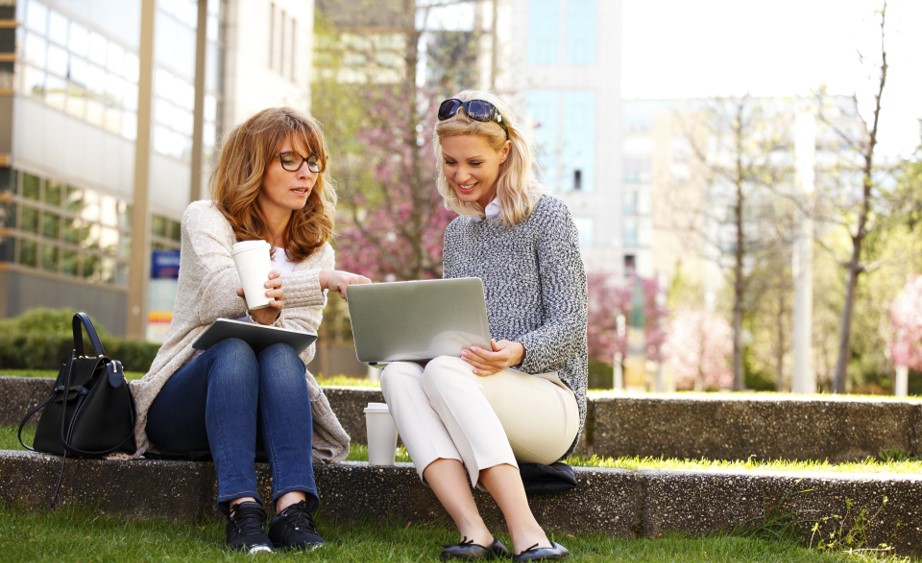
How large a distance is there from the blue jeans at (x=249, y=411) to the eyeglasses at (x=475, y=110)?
1.01m

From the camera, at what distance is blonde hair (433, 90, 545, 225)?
13.8ft

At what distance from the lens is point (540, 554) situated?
11.5ft

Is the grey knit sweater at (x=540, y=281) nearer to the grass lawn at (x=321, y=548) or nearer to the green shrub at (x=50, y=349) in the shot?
the grass lawn at (x=321, y=548)

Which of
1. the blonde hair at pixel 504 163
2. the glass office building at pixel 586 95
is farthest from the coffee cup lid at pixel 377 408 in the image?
the glass office building at pixel 586 95

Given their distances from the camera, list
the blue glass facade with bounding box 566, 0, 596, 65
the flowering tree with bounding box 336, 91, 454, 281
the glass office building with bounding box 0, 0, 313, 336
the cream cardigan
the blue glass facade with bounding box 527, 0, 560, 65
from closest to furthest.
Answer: the cream cardigan → the flowering tree with bounding box 336, 91, 454, 281 → the glass office building with bounding box 0, 0, 313, 336 → the blue glass facade with bounding box 527, 0, 560, 65 → the blue glass facade with bounding box 566, 0, 596, 65

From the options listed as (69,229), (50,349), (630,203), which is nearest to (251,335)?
(50,349)

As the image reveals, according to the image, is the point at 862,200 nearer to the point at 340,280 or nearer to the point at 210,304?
the point at 340,280

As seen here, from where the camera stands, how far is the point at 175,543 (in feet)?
12.4

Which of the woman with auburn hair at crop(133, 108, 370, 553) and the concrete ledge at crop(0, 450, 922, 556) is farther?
the concrete ledge at crop(0, 450, 922, 556)

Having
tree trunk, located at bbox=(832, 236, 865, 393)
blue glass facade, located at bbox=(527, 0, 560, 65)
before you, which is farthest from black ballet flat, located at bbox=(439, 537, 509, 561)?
blue glass facade, located at bbox=(527, 0, 560, 65)

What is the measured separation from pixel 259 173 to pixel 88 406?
104cm

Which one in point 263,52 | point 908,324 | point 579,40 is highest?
point 579,40

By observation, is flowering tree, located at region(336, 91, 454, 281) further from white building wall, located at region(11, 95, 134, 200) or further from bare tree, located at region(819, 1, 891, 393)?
white building wall, located at region(11, 95, 134, 200)

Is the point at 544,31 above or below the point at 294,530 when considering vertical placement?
above
